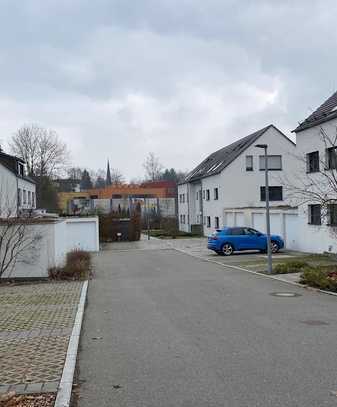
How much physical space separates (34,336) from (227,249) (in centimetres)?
2206

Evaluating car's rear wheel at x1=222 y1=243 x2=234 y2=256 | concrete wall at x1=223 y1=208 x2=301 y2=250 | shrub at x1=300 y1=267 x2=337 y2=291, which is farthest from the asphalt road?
concrete wall at x1=223 y1=208 x2=301 y2=250

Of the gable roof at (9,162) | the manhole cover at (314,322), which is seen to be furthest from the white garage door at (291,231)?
the gable roof at (9,162)

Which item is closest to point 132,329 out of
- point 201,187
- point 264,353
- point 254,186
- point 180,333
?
point 180,333

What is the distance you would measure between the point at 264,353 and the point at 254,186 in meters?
42.6

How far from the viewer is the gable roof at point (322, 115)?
25156 millimetres

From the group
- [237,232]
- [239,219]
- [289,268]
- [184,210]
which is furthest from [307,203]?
[184,210]

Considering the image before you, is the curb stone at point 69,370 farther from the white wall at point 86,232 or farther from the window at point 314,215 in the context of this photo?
the white wall at point 86,232

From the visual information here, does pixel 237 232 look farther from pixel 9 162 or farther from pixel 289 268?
pixel 9 162

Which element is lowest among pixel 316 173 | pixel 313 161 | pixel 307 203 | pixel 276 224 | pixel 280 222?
pixel 276 224

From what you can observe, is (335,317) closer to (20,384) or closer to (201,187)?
(20,384)

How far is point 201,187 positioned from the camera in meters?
57.9

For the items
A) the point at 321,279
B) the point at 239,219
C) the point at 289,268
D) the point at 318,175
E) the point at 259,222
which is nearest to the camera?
the point at 321,279

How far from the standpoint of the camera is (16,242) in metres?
18.4

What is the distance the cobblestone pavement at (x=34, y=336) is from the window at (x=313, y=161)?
1635 centimetres
